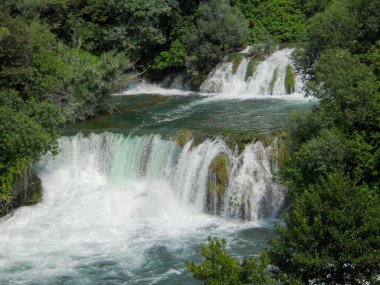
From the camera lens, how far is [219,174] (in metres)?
19.9

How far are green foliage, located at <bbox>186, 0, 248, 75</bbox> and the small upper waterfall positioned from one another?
0.86 metres

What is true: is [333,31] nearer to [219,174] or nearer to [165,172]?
[219,174]

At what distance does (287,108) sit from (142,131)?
22.0ft

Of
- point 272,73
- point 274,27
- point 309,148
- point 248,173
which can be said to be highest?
point 274,27

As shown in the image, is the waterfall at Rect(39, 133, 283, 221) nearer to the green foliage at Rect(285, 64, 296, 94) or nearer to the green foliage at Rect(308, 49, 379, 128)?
the green foliage at Rect(308, 49, 379, 128)

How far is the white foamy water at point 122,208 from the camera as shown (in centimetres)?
1691

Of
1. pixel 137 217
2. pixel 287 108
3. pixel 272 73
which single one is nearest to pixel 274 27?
pixel 272 73

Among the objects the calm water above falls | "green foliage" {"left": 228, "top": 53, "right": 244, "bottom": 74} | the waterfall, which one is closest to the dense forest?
"green foliage" {"left": 228, "top": 53, "right": 244, "bottom": 74}

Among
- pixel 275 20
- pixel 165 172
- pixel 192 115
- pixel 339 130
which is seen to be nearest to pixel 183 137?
pixel 165 172

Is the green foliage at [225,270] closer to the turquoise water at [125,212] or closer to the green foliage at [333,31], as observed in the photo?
the turquoise water at [125,212]

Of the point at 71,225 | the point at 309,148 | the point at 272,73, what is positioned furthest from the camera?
the point at 272,73

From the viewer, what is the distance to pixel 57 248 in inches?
707

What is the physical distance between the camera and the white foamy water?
16.9 metres

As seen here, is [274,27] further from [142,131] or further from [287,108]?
[142,131]
